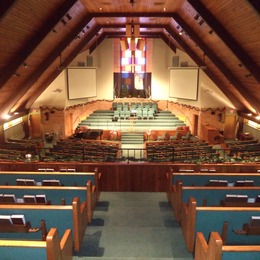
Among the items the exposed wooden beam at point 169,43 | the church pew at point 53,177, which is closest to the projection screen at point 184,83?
the exposed wooden beam at point 169,43

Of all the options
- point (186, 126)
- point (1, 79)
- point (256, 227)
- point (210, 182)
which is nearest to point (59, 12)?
point (1, 79)

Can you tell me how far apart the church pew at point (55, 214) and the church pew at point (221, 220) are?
6.39 feet

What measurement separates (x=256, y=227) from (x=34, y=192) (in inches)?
160

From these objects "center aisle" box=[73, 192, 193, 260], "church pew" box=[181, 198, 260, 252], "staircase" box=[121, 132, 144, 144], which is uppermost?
"church pew" box=[181, 198, 260, 252]

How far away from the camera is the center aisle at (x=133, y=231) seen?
4.85 meters

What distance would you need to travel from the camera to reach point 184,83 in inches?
683

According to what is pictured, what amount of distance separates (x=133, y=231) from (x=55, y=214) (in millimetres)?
1697

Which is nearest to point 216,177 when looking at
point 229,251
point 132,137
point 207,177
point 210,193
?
point 207,177

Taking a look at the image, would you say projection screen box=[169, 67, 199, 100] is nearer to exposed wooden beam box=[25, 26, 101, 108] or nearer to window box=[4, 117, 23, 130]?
exposed wooden beam box=[25, 26, 101, 108]

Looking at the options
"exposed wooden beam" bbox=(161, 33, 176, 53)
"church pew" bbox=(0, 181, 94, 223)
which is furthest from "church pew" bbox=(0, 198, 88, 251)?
"exposed wooden beam" bbox=(161, 33, 176, 53)

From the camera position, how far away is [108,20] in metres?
13.4

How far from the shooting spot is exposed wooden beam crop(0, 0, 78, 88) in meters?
9.04

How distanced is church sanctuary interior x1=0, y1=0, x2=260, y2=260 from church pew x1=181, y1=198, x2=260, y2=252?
0.06ft

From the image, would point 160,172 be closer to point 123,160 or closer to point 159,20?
point 123,160
